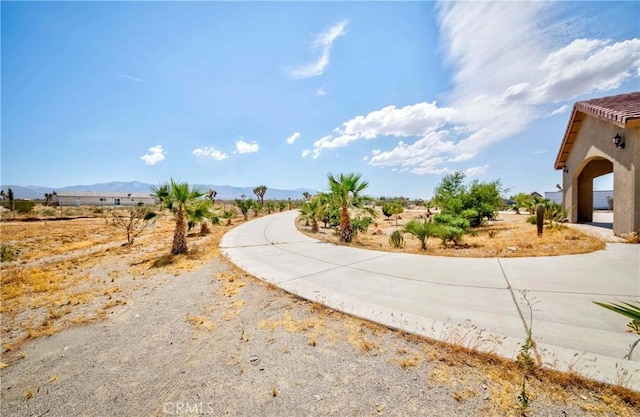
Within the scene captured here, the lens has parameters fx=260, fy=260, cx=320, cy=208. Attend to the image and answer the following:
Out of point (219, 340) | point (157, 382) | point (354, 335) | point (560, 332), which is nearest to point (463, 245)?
point (560, 332)

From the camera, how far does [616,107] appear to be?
9.65m

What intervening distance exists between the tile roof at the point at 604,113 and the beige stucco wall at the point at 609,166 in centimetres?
37

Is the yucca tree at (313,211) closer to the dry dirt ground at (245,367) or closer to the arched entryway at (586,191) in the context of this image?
the dry dirt ground at (245,367)

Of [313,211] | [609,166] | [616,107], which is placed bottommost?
[313,211]

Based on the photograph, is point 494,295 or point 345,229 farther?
point 345,229

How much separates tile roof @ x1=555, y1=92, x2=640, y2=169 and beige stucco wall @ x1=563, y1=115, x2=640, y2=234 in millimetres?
368

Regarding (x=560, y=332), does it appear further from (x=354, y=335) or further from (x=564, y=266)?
(x=564, y=266)

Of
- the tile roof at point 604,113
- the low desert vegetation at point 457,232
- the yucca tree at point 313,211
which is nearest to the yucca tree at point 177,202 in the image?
the low desert vegetation at point 457,232

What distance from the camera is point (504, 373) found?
268 cm

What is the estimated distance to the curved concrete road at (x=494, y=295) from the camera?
120 inches

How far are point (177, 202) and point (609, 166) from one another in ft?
67.8

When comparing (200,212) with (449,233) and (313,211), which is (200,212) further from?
(449,233)

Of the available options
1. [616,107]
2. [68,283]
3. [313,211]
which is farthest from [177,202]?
[616,107]

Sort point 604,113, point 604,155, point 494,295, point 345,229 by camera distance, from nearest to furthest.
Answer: point 494,295 < point 604,113 < point 604,155 < point 345,229
